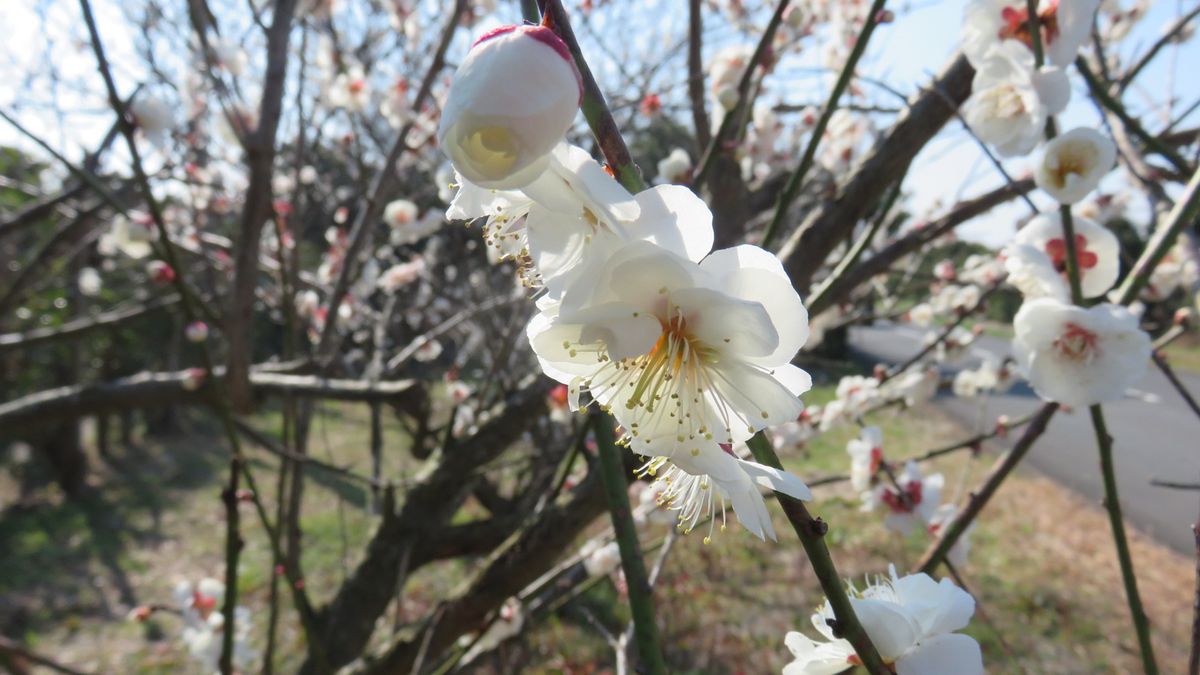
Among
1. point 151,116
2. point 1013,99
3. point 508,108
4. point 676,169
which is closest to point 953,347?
point 676,169

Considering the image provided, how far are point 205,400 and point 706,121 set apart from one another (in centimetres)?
147

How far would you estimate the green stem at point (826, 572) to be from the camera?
39 centimetres

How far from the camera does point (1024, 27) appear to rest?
989 millimetres

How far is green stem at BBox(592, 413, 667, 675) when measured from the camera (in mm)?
629

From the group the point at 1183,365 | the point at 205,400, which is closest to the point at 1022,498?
the point at 205,400

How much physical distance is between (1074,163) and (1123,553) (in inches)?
20.2

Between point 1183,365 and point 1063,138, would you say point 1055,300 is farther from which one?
point 1183,365

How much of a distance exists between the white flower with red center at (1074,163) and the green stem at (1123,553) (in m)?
0.29

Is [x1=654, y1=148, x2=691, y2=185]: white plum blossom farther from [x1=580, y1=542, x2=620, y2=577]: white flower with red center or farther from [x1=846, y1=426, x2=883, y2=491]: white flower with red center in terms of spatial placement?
[x1=580, y1=542, x2=620, y2=577]: white flower with red center

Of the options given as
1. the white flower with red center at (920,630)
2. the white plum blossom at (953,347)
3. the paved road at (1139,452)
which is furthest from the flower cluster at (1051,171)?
the paved road at (1139,452)

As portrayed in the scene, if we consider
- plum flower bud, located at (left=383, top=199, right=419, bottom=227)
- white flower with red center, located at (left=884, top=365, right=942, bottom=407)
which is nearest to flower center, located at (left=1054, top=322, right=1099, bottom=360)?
white flower with red center, located at (left=884, top=365, right=942, bottom=407)

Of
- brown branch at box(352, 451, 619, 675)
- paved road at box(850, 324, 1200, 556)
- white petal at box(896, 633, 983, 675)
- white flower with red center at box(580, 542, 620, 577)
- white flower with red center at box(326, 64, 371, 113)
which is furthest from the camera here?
paved road at box(850, 324, 1200, 556)

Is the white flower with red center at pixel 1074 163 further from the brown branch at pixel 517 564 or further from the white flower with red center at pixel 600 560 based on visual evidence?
the white flower with red center at pixel 600 560

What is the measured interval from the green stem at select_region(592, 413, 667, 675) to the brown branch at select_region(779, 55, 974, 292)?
2.52 feet
